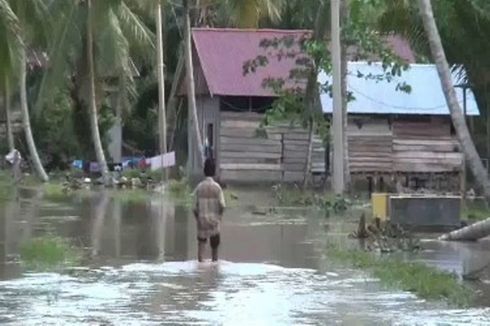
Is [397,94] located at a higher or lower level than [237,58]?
lower

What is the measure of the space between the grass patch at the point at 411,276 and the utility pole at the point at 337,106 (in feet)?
29.9

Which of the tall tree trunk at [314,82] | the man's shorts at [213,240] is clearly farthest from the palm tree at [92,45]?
the man's shorts at [213,240]

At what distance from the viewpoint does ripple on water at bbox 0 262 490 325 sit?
11344 mm

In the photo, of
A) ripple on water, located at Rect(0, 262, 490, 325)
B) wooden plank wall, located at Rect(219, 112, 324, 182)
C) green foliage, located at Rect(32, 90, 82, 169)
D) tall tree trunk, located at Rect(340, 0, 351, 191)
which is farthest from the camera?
green foliage, located at Rect(32, 90, 82, 169)

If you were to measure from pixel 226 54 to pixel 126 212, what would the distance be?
14.9 meters

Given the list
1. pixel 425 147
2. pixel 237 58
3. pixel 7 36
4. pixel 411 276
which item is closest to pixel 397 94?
pixel 425 147

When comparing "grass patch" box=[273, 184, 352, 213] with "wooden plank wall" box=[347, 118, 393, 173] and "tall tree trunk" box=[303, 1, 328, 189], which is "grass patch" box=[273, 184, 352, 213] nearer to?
"tall tree trunk" box=[303, 1, 328, 189]

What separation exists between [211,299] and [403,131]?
2639 cm

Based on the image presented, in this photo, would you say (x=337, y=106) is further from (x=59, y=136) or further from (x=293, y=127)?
(x=59, y=136)

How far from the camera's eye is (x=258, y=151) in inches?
1538

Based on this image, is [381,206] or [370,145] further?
[370,145]

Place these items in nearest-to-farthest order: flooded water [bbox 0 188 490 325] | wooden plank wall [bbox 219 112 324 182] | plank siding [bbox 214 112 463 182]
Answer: flooded water [bbox 0 188 490 325] < plank siding [bbox 214 112 463 182] < wooden plank wall [bbox 219 112 324 182]

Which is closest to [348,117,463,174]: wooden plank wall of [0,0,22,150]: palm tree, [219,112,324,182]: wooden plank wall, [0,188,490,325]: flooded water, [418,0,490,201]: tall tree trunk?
[219,112,324,182]: wooden plank wall

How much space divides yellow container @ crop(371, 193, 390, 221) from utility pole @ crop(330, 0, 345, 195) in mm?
5165
